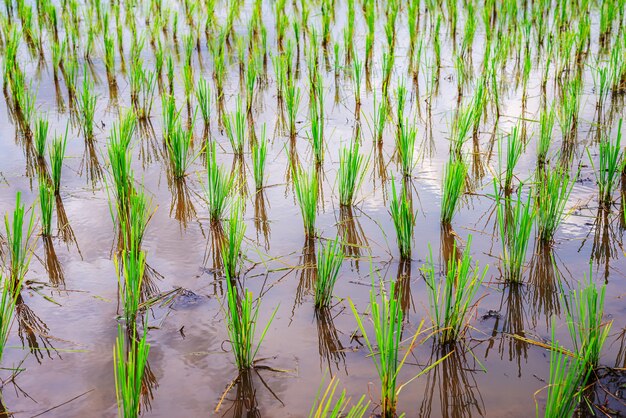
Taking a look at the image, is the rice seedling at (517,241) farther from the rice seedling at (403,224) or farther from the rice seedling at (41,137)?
the rice seedling at (41,137)

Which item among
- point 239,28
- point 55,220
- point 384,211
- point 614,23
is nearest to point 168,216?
point 55,220

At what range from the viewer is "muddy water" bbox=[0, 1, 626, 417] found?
1.94 metres

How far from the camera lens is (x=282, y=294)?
2.45 metres

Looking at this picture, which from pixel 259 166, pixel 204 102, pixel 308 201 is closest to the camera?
pixel 308 201

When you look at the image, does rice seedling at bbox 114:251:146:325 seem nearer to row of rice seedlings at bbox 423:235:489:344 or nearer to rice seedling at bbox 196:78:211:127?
row of rice seedlings at bbox 423:235:489:344

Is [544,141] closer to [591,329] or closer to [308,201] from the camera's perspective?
[308,201]

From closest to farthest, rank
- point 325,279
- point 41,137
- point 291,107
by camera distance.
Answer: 1. point 325,279
2. point 41,137
3. point 291,107

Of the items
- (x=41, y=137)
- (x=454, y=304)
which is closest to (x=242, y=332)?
(x=454, y=304)

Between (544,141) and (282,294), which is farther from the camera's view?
(544,141)

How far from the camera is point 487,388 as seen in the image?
6.40 feet

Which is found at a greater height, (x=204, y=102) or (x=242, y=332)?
(x=204, y=102)

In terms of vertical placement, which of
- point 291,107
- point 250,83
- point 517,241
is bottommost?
point 517,241

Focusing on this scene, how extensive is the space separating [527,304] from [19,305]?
180 centimetres

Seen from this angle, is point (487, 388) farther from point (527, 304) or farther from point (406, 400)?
point (527, 304)
